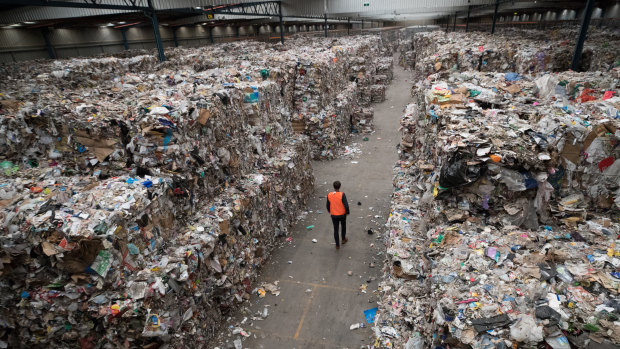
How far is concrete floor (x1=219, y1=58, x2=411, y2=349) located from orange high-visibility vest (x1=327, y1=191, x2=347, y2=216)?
0.87 metres

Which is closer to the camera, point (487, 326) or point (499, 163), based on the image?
point (487, 326)

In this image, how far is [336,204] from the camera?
5.54 meters

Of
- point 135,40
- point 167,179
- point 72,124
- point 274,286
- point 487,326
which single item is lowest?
point 274,286

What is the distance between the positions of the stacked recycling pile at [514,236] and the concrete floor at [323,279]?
89cm

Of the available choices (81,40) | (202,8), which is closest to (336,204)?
(202,8)

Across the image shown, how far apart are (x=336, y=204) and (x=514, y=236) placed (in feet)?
9.58

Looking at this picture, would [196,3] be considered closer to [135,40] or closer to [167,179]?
[135,40]

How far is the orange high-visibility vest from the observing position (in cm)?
552

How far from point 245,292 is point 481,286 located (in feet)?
11.8

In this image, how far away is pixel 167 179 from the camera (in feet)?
12.8

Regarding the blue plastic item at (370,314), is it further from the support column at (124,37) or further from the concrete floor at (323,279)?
the support column at (124,37)

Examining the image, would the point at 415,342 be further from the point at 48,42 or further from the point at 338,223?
the point at 48,42

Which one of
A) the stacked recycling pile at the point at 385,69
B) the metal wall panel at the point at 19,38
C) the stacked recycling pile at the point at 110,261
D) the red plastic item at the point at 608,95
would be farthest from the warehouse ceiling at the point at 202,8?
the red plastic item at the point at 608,95

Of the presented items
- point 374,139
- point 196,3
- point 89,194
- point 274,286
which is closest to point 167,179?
point 89,194
